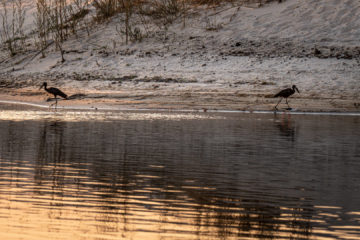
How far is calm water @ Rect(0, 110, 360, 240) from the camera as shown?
5.79m

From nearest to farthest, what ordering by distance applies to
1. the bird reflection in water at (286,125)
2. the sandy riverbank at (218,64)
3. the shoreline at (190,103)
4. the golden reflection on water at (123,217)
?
the golden reflection on water at (123,217), the bird reflection in water at (286,125), the shoreline at (190,103), the sandy riverbank at (218,64)

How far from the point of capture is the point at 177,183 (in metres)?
7.94

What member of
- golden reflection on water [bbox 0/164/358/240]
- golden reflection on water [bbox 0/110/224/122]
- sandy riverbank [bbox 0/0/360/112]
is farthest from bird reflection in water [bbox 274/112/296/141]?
golden reflection on water [bbox 0/164/358/240]

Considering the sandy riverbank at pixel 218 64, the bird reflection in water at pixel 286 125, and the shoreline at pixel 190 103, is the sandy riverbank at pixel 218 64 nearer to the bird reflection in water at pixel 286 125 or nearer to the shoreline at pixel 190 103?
the shoreline at pixel 190 103

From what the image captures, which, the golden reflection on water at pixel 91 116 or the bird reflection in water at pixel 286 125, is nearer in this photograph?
the bird reflection in water at pixel 286 125

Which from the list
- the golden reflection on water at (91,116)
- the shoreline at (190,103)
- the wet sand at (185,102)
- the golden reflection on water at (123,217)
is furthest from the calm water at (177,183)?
the wet sand at (185,102)

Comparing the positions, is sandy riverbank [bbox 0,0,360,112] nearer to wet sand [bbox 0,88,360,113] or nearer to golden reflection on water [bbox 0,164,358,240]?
wet sand [bbox 0,88,360,113]

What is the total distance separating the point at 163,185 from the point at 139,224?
193cm

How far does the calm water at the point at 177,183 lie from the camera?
579cm

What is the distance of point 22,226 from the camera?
565 cm

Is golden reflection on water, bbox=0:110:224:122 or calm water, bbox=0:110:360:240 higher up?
golden reflection on water, bbox=0:110:224:122

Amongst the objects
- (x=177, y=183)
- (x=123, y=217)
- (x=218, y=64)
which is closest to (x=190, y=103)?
(x=218, y=64)

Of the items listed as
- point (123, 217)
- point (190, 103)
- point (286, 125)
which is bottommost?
point (123, 217)

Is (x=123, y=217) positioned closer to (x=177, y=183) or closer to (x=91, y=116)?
(x=177, y=183)
